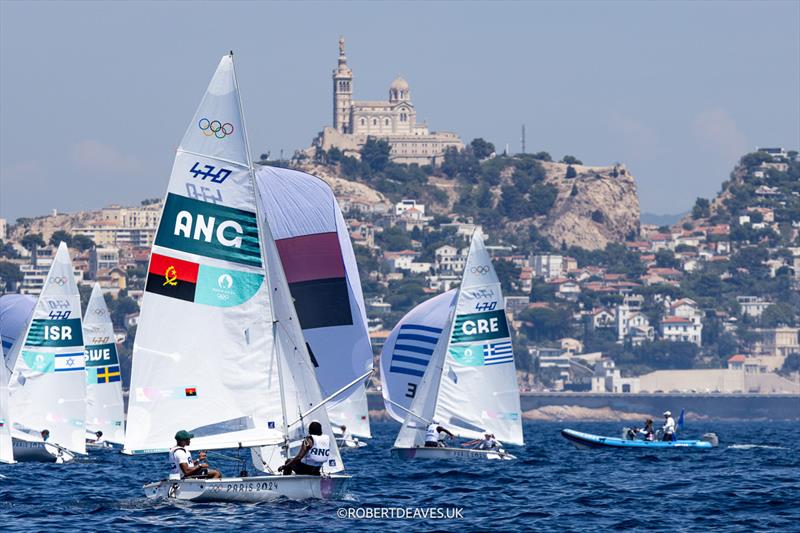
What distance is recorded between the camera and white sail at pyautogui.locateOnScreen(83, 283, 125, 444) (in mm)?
54156

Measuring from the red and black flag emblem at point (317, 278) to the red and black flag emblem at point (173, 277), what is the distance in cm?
690

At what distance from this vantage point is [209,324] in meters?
26.3

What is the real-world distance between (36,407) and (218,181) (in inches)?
784

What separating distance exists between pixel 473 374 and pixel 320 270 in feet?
38.2

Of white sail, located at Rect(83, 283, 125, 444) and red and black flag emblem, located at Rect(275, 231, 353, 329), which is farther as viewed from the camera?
white sail, located at Rect(83, 283, 125, 444)

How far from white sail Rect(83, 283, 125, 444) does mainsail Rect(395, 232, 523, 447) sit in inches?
531

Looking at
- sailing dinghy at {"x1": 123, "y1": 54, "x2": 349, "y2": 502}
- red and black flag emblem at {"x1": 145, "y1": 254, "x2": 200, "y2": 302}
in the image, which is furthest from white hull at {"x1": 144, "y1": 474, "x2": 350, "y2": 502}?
red and black flag emblem at {"x1": 145, "y1": 254, "x2": 200, "y2": 302}

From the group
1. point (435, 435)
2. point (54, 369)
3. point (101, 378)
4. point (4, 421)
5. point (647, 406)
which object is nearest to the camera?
point (4, 421)

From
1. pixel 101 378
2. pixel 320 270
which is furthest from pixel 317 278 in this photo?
pixel 101 378

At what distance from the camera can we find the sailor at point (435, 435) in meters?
43.3

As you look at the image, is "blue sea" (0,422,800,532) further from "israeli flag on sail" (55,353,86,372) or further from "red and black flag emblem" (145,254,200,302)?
"red and black flag emblem" (145,254,200,302)

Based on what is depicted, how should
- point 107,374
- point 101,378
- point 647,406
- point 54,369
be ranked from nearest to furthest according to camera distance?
point 54,369 < point 101,378 < point 107,374 < point 647,406

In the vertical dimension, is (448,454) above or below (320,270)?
below

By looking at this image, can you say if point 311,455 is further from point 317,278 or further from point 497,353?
point 497,353
